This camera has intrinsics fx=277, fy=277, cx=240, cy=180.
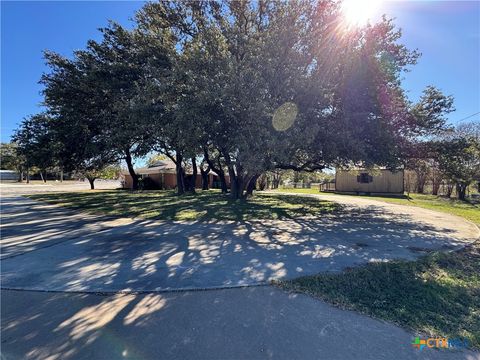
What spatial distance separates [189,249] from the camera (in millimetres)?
6145

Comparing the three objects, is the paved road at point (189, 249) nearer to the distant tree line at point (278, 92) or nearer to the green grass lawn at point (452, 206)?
the distant tree line at point (278, 92)

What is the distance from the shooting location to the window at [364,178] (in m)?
29.4

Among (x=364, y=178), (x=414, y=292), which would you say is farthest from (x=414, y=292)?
(x=364, y=178)

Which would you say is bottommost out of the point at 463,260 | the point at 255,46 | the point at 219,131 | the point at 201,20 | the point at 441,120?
the point at 463,260

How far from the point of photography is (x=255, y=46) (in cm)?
883

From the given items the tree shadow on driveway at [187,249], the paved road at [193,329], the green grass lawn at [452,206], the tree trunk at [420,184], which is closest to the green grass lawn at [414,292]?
the paved road at [193,329]

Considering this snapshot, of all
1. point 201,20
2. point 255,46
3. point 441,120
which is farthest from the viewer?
point 201,20

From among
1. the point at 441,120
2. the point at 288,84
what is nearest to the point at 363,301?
the point at 288,84

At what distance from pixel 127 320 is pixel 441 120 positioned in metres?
13.9

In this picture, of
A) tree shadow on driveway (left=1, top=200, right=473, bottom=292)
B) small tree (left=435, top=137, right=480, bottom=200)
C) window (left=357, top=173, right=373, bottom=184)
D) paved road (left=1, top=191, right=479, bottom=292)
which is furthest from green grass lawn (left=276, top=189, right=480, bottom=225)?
window (left=357, top=173, right=373, bottom=184)

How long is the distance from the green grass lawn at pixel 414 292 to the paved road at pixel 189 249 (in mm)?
492

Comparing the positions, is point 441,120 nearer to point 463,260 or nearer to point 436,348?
point 463,260

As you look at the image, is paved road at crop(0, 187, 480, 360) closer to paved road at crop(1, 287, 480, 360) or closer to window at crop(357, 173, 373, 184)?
paved road at crop(1, 287, 480, 360)

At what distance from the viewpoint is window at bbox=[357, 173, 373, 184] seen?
29.4 metres
